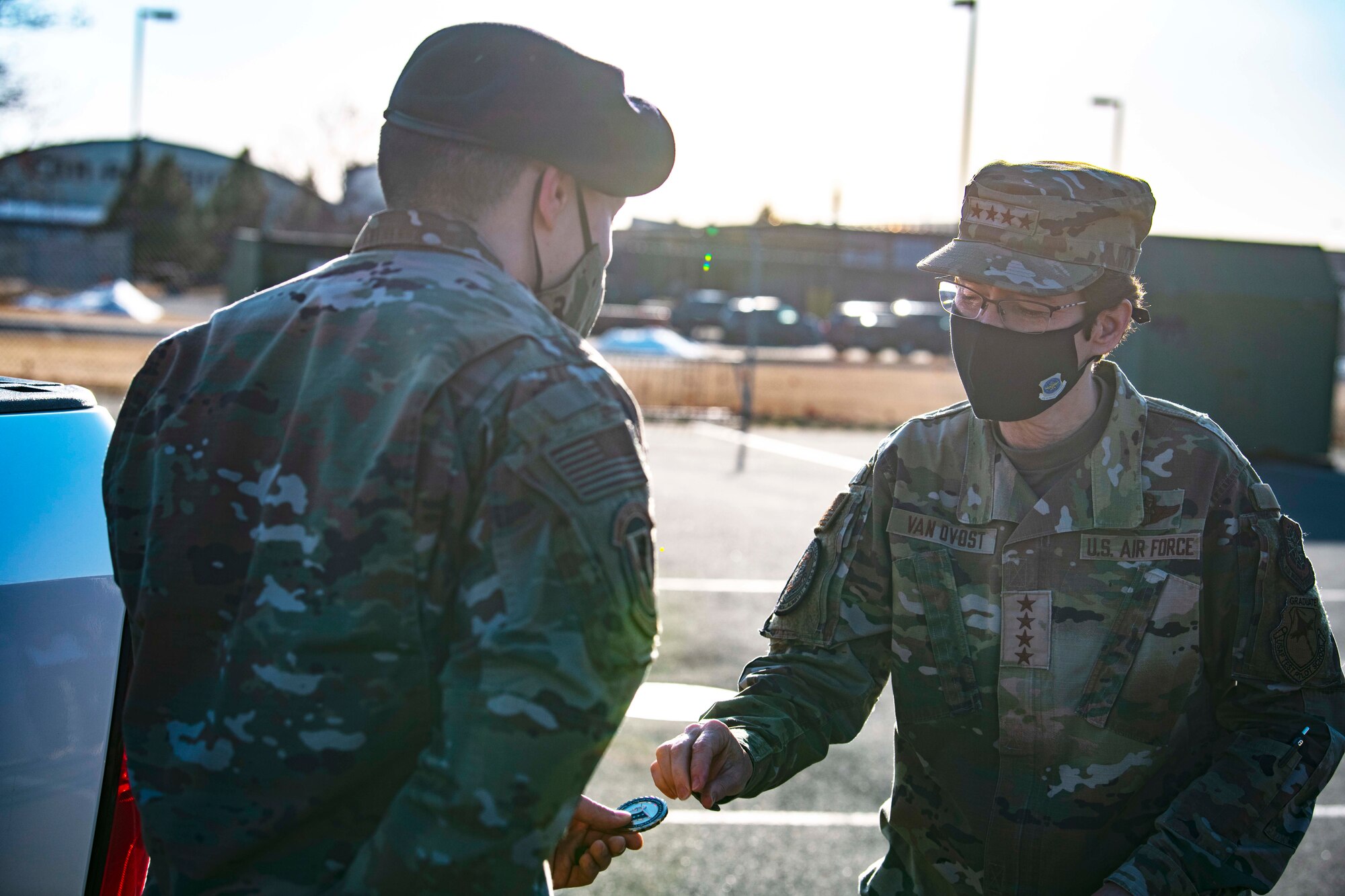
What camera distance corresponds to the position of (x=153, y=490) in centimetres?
151

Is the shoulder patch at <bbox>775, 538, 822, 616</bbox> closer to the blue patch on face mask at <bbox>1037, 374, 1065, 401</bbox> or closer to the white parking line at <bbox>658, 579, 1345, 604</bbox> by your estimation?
the blue patch on face mask at <bbox>1037, 374, 1065, 401</bbox>

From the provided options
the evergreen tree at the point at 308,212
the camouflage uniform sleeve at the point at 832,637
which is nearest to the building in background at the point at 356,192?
the evergreen tree at the point at 308,212

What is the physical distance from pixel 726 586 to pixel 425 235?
22.0 ft

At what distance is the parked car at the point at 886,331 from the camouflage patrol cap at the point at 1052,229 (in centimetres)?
3654

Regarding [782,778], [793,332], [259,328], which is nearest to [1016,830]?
[782,778]

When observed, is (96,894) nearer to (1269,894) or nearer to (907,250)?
(1269,894)

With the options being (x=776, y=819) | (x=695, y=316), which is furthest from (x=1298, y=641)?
(x=695, y=316)

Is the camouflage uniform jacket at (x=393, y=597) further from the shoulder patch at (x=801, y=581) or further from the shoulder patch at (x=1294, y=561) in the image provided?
the shoulder patch at (x=1294, y=561)

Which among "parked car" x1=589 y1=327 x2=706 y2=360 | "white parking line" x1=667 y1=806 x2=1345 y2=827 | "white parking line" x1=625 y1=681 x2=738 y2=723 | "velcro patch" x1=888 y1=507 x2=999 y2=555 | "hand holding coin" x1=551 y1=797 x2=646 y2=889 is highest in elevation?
"velcro patch" x1=888 y1=507 x2=999 y2=555

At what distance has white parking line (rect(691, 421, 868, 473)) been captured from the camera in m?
14.3

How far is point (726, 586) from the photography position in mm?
8070

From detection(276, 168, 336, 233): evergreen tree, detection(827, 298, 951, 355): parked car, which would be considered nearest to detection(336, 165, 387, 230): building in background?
detection(276, 168, 336, 233): evergreen tree

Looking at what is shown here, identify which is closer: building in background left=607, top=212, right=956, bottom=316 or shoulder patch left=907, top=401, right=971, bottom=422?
shoulder patch left=907, top=401, right=971, bottom=422

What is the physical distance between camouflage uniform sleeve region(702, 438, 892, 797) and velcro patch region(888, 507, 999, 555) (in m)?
0.05
